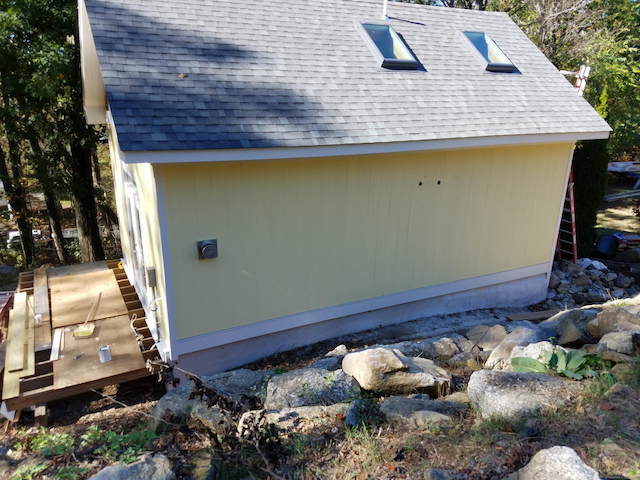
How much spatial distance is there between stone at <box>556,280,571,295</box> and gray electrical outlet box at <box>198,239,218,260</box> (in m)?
7.58

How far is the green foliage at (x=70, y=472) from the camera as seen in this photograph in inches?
129

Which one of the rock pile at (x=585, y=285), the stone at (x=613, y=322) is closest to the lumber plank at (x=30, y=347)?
the stone at (x=613, y=322)

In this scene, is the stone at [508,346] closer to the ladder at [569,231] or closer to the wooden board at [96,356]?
the wooden board at [96,356]

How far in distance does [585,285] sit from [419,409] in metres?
7.68

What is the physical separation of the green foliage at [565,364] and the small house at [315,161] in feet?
10.0

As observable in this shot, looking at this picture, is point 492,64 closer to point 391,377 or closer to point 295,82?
point 295,82

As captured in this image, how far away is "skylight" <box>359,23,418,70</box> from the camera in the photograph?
7.31 m

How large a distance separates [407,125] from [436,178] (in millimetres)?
1163

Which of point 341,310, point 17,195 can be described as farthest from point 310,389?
point 17,195

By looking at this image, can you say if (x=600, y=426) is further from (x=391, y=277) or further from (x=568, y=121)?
(x=568, y=121)

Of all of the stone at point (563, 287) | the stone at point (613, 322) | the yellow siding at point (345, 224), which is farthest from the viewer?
the stone at point (563, 287)

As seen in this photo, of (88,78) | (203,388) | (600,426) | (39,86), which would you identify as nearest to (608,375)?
(600,426)

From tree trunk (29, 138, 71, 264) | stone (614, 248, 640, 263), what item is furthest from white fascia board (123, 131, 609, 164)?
tree trunk (29, 138, 71, 264)

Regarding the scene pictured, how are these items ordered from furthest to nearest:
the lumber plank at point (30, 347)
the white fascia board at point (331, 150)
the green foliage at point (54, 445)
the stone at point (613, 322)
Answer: the lumber plank at point (30, 347), the stone at point (613, 322), the white fascia board at point (331, 150), the green foliage at point (54, 445)
